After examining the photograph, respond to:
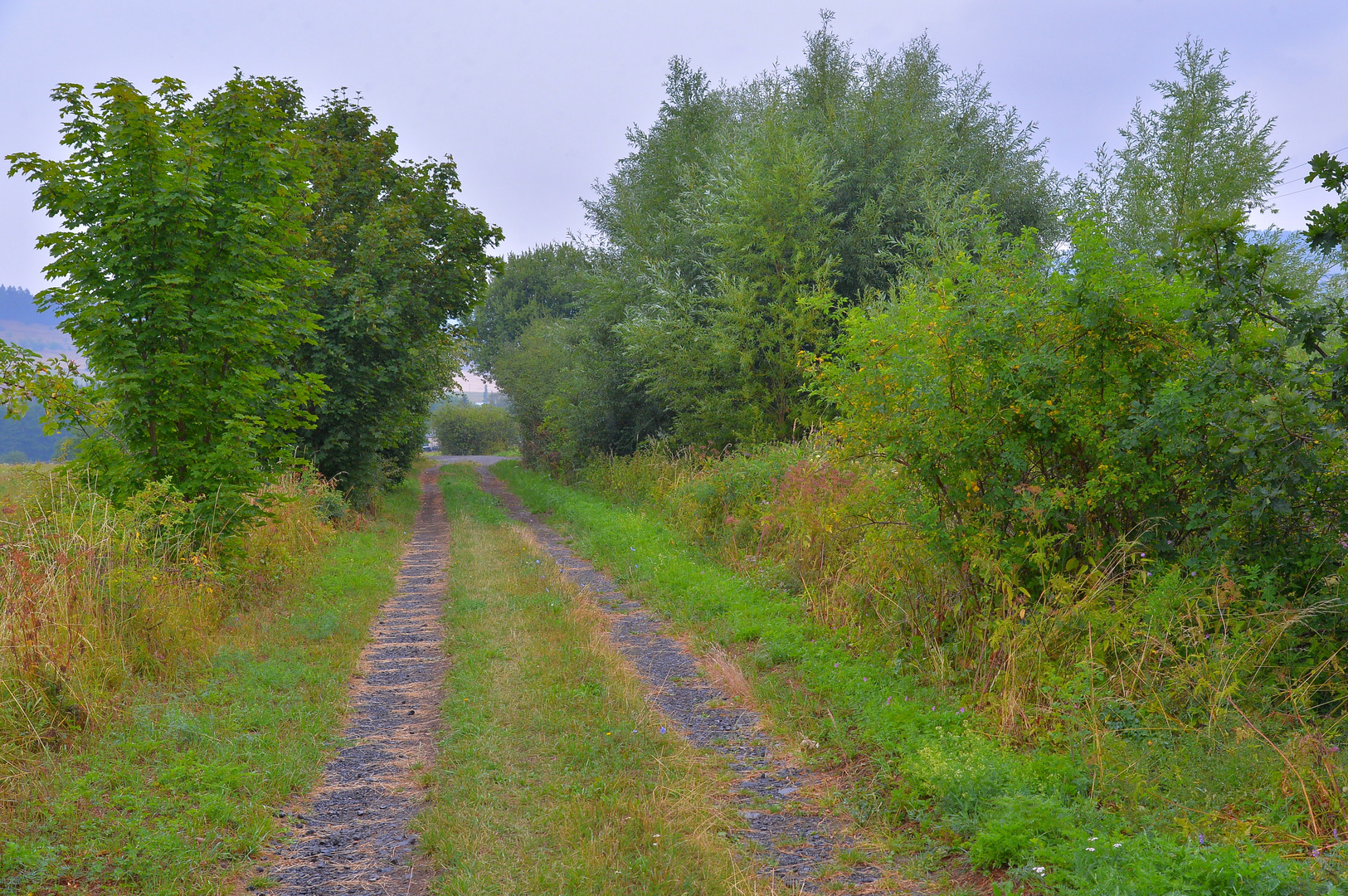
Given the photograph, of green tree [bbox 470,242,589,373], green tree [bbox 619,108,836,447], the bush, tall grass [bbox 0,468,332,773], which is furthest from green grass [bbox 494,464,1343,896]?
the bush

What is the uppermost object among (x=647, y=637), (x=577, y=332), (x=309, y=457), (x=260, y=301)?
(x=577, y=332)

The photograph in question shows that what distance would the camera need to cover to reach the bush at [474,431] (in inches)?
2426

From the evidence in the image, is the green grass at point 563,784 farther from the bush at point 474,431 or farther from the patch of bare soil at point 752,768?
the bush at point 474,431

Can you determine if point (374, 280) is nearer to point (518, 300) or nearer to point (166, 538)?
point (166, 538)

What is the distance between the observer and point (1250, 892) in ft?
A: 10.1

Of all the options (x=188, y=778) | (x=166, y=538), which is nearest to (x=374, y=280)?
(x=166, y=538)

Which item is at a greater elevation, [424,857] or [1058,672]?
[1058,672]

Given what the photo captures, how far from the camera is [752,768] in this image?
17.1 ft

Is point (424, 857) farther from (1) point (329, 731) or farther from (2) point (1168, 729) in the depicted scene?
(2) point (1168, 729)

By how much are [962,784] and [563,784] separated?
2276 millimetres

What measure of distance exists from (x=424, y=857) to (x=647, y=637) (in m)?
4.46

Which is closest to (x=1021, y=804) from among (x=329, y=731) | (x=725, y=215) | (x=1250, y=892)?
(x=1250, y=892)

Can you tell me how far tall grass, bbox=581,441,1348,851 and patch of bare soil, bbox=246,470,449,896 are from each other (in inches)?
139

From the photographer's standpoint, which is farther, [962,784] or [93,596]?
[93,596]
